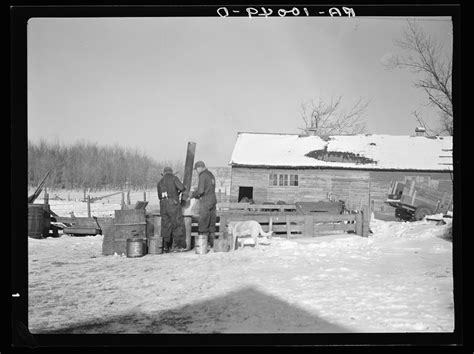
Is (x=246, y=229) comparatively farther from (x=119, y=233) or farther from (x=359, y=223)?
(x=359, y=223)

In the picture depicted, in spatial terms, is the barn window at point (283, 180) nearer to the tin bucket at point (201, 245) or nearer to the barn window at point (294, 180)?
the barn window at point (294, 180)

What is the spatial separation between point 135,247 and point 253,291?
11.9 ft

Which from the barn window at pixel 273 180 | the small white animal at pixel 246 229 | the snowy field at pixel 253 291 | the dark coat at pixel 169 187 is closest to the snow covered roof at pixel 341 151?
the barn window at pixel 273 180

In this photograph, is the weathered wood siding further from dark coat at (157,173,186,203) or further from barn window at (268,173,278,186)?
dark coat at (157,173,186,203)

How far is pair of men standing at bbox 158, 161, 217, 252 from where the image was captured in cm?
886

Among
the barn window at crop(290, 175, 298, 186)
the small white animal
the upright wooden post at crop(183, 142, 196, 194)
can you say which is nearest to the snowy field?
the small white animal

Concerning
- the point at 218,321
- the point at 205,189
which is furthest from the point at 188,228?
the point at 218,321

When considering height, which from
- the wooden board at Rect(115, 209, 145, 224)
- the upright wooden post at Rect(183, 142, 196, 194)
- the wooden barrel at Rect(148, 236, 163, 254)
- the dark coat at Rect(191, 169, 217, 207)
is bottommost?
the wooden barrel at Rect(148, 236, 163, 254)

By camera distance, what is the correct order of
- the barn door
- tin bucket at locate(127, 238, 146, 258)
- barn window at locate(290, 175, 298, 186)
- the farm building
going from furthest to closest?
the barn door, barn window at locate(290, 175, 298, 186), the farm building, tin bucket at locate(127, 238, 146, 258)

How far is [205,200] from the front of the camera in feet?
29.4

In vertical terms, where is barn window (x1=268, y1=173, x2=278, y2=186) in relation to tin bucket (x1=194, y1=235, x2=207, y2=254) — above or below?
above

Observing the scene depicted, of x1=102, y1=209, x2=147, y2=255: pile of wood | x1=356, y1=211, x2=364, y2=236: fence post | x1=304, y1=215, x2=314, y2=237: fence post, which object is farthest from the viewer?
x1=356, y1=211, x2=364, y2=236: fence post
